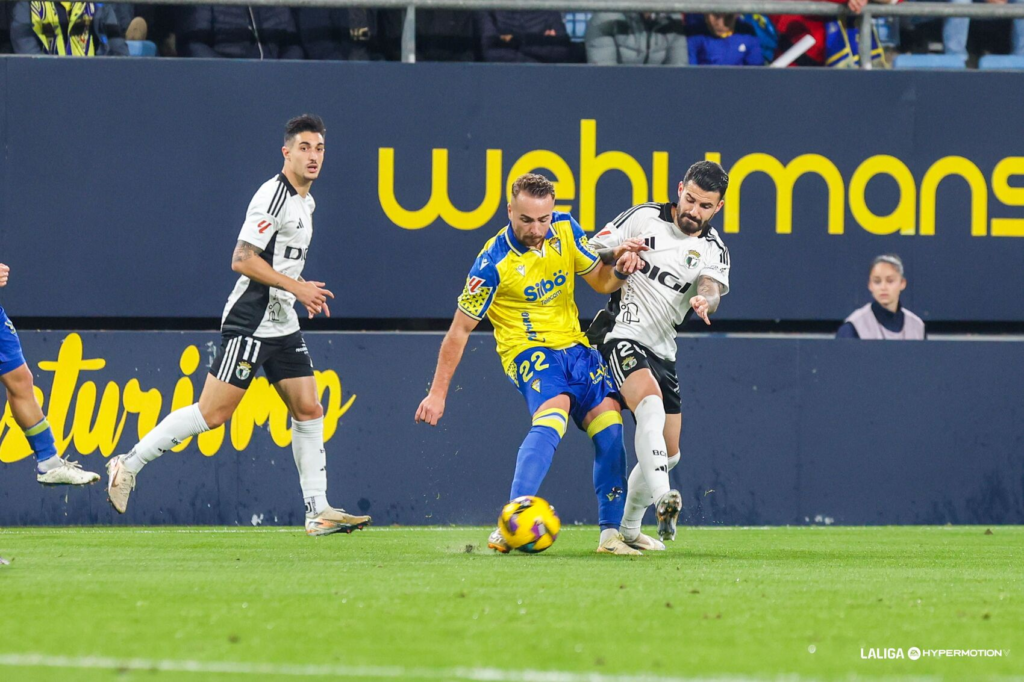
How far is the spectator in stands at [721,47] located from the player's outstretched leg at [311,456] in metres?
4.56

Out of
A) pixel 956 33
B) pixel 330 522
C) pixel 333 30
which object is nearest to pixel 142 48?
pixel 333 30

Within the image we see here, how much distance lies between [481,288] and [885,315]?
14.8 ft

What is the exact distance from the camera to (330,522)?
8.37 m

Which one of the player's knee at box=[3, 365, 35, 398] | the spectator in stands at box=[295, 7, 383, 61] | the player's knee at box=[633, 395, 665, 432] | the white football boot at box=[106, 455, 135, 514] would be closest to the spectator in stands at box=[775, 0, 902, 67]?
the spectator in stands at box=[295, 7, 383, 61]

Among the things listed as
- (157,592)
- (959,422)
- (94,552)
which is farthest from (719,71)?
(157,592)

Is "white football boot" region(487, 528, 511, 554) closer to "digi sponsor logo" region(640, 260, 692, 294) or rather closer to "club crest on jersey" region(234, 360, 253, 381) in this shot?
"digi sponsor logo" region(640, 260, 692, 294)

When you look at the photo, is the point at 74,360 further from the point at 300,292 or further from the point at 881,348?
the point at 881,348

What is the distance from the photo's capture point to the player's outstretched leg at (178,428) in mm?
7930

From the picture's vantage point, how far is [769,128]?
1103 cm

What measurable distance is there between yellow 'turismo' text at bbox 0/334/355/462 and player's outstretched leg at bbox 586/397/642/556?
3.25m

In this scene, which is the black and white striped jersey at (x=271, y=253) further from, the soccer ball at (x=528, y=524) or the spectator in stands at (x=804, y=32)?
the spectator in stands at (x=804, y=32)

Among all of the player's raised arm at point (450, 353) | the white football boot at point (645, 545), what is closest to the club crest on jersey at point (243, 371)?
the player's raised arm at point (450, 353)

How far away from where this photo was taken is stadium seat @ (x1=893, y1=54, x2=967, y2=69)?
11258 millimetres

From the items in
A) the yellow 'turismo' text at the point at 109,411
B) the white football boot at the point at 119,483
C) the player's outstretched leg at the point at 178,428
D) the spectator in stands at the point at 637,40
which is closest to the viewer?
the white football boot at the point at 119,483
